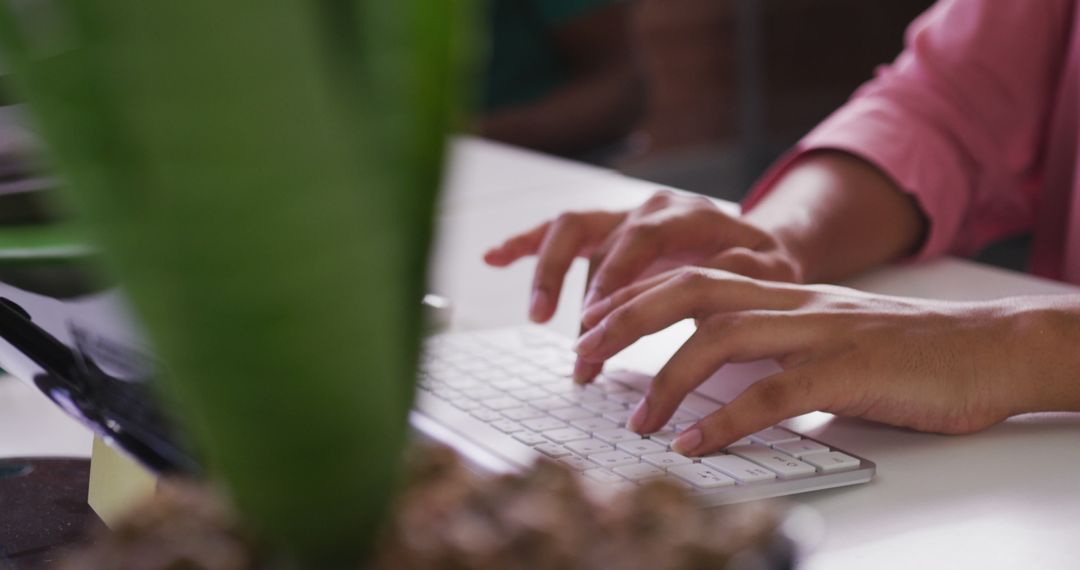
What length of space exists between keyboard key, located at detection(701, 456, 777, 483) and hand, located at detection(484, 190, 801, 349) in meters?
0.23

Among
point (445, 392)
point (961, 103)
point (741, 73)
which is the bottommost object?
point (741, 73)

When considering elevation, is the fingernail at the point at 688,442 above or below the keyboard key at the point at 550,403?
above

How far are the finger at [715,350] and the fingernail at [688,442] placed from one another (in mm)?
30

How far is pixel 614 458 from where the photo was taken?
54 centimetres

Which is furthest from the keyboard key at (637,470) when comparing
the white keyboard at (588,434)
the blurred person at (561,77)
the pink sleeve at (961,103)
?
the blurred person at (561,77)

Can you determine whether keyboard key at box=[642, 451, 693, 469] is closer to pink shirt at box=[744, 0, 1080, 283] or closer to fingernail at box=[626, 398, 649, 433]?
fingernail at box=[626, 398, 649, 433]

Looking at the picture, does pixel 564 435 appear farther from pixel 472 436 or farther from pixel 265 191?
pixel 265 191

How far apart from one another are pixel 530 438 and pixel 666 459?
0.07m

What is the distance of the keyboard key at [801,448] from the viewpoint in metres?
0.55

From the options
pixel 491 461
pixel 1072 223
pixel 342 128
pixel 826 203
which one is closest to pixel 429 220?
pixel 342 128

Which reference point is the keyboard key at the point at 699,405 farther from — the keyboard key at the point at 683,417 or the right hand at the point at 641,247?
the right hand at the point at 641,247

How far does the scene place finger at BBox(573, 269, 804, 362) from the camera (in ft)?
2.09

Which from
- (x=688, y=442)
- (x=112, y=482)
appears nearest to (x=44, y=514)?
(x=112, y=482)

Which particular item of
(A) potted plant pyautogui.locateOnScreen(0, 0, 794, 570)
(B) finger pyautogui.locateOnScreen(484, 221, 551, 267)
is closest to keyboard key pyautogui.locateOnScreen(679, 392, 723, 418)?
(B) finger pyautogui.locateOnScreen(484, 221, 551, 267)
